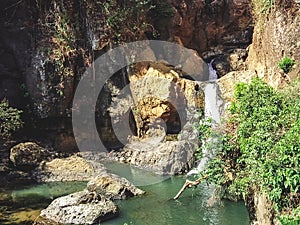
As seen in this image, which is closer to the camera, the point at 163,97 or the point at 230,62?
the point at 163,97

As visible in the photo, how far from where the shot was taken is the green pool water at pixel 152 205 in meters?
9.94

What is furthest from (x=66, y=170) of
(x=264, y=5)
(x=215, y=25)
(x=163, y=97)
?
(x=215, y=25)

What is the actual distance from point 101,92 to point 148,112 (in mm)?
2499

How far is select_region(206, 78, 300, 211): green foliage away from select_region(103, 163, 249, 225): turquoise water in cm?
139

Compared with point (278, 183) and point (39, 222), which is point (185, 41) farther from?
point (278, 183)

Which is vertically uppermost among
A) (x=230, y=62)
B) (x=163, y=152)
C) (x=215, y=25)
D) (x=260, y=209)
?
(x=215, y=25)

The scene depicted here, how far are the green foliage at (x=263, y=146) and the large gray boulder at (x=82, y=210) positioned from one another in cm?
307

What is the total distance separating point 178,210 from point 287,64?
5654 millimetres

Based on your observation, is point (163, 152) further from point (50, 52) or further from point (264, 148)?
point (264, 148)

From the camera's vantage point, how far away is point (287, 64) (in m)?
11.9

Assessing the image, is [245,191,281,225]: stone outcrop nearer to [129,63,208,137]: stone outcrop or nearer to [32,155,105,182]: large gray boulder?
[32,155,105,182]: large gray boulder

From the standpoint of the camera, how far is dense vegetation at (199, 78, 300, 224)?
629 centimetres

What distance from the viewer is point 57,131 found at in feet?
56.8

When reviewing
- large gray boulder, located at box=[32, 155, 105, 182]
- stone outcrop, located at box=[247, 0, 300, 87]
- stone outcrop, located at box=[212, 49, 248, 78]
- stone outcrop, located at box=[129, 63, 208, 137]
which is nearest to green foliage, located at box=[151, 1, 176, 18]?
stone outcrop, located at box=[129, 63, 208, 137]
